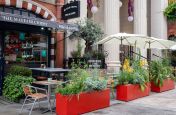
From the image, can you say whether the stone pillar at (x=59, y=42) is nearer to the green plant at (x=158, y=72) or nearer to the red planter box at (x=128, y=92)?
the red planter box at (x=128, y=92)

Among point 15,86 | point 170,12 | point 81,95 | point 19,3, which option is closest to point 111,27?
point 19,3

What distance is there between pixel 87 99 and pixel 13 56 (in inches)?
175

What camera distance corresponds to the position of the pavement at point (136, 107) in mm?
8586

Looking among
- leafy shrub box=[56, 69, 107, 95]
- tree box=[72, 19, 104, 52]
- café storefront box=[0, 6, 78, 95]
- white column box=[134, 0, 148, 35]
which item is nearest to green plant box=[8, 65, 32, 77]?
café storefront box=[0, 6, 78, 95]

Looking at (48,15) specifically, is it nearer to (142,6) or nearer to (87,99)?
(87,99)

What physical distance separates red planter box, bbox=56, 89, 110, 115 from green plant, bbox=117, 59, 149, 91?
1.61 meters

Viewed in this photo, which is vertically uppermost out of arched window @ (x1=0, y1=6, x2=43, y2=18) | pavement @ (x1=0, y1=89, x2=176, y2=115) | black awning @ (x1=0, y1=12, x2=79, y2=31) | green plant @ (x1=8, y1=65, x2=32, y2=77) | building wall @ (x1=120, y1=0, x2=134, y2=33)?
building wall @ (x1=120, y1=0, x2=134, y2=33)

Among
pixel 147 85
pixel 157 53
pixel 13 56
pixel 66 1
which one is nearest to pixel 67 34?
pixel 66 1

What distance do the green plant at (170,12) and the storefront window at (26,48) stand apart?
10.3 m

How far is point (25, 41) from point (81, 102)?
4.91 metres

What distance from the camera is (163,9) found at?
A: 795 inches

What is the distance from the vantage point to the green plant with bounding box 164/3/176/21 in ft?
64.3

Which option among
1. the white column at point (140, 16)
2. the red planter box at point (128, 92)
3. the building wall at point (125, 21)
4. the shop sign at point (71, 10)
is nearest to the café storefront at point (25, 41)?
the shop sign at point (71, 10)

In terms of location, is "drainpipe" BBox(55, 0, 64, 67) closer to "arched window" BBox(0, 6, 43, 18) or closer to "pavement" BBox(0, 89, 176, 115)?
"arched window" BBox(0, 6, 43, 18)
